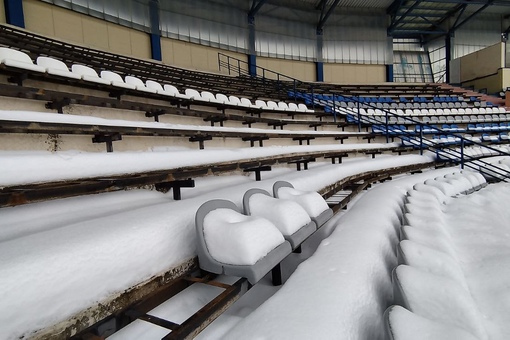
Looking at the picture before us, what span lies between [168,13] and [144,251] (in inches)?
394

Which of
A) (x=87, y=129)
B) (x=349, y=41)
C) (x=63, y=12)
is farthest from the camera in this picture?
(x=349, y=41)

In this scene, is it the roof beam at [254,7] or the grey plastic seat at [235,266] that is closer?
the grey plastic seat at [235,266]

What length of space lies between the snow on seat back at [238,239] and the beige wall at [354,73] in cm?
1282

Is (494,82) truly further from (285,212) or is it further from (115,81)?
(285,212)

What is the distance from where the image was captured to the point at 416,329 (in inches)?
24.9

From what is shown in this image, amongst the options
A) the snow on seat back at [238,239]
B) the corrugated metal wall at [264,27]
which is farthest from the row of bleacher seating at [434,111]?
the snow on seat back at [238,239]

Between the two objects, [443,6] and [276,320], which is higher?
[443,6]

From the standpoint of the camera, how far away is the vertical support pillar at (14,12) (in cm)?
561

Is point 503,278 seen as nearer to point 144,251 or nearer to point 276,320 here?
point 276,320

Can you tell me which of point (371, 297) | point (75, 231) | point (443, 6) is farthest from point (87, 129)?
point (443, 6)

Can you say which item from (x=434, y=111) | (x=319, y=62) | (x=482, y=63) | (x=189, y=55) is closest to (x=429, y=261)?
(x=434, y=111)

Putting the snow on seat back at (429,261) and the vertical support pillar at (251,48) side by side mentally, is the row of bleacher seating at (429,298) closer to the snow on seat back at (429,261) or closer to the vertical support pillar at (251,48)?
the snow on seat back at (429,261)

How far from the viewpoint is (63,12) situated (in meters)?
6.68

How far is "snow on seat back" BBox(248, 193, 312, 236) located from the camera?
121 centimetres
